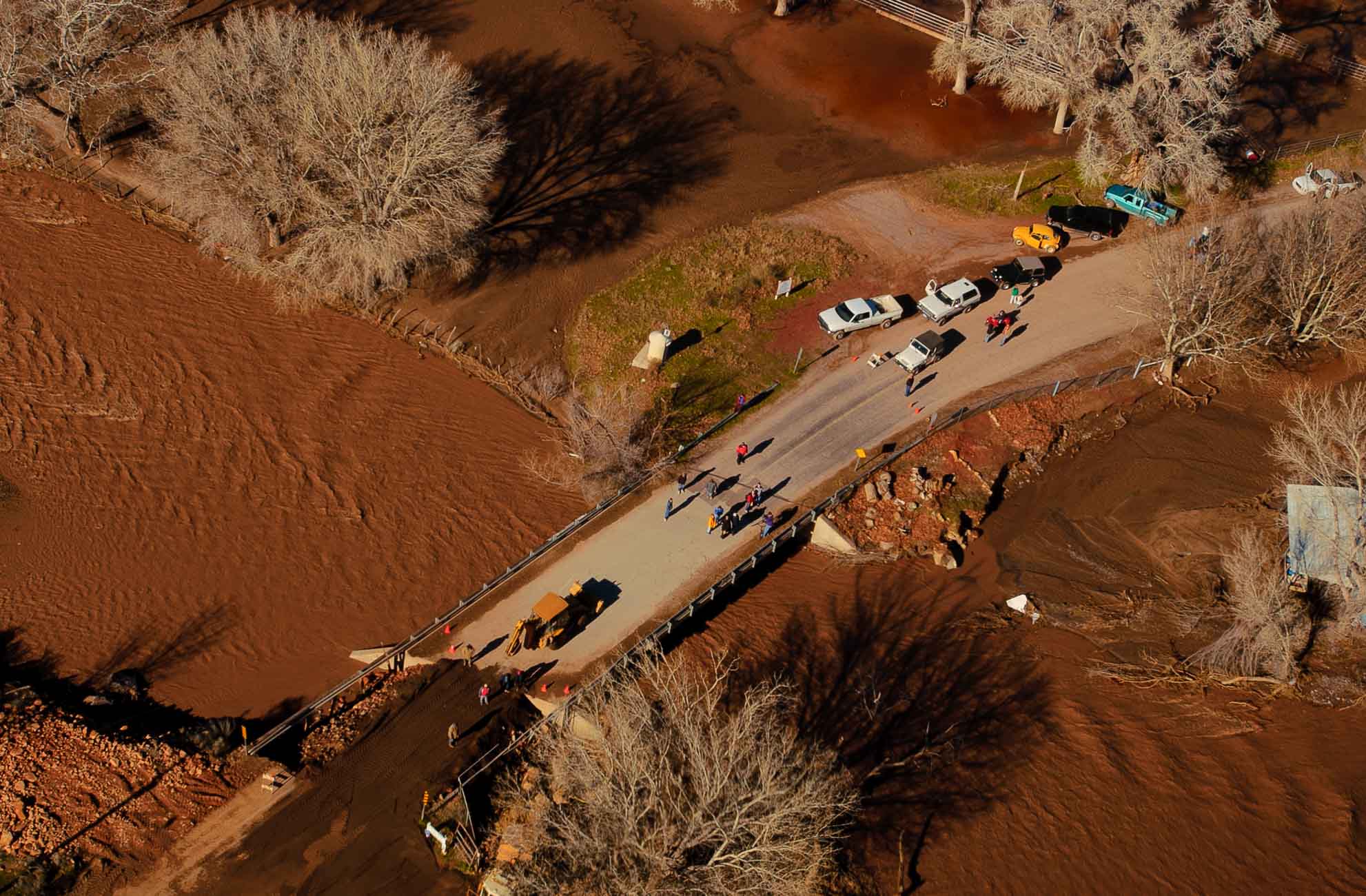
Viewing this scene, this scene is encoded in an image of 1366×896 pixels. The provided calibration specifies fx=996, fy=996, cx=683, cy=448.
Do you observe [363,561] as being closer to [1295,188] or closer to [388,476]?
[388,476]

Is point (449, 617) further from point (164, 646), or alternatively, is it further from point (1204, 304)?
point (1204, 304)

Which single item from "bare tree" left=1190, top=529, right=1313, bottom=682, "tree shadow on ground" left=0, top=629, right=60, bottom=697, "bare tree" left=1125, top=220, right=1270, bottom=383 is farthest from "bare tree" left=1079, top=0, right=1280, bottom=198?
"tree shadow on ground" left=0, top=629, right=60, bottom=697

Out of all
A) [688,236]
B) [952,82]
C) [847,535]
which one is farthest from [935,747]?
[952,82]

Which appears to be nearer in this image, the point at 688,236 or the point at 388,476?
the point at 388,476

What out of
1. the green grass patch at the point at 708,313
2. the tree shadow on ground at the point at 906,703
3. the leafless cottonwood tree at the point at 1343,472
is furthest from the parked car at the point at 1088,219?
the tree shadow on ground at the point at 906,703

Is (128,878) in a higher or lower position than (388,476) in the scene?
lower

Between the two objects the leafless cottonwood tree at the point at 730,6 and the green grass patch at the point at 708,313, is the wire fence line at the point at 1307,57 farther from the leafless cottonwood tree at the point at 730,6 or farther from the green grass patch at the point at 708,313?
the green grass patch at the point at 708,313
